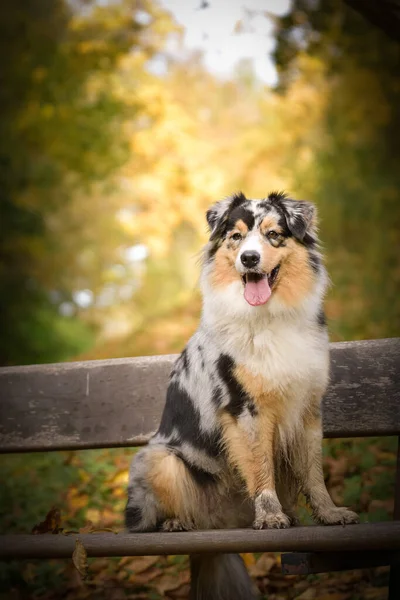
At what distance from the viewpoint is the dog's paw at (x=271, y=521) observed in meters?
2.79

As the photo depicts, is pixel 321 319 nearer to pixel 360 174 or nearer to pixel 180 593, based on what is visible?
pixel 180 593

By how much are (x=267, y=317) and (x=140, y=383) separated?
3.44 feet

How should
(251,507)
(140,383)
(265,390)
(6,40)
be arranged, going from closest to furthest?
(265,390) < (251,507) < (140,383) < (6,40)

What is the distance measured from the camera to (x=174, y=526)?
3.11 metres

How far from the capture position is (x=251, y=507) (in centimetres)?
321

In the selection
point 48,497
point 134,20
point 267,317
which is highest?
point 134,20

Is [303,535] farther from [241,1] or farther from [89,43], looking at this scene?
[89,43]

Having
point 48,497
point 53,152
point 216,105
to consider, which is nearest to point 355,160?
point 216,105

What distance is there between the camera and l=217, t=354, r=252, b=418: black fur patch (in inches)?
118

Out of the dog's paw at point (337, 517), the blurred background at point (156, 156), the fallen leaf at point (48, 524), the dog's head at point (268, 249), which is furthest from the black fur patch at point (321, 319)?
the blurred background at point (156, 156)

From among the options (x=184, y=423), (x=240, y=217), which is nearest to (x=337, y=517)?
(x=184, y=423)

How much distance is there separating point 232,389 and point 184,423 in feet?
1.19

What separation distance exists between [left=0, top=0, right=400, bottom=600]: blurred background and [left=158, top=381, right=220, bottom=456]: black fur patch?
11.8 ft

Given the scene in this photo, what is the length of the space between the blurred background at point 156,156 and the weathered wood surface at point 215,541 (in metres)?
3.71
